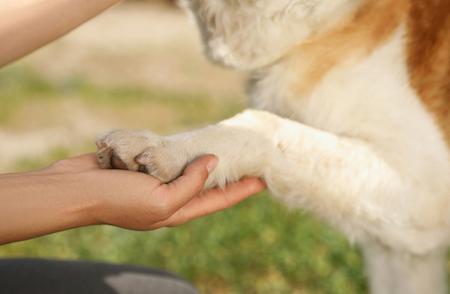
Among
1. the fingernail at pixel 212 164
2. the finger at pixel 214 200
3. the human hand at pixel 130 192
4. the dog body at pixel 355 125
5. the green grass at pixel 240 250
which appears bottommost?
the human hand at pixel 130 192

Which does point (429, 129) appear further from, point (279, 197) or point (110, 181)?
point (110, 181)

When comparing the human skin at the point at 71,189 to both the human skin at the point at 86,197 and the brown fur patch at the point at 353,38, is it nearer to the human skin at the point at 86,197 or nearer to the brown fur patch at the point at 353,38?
the human skin at the point at 86,197

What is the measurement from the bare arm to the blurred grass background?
1.05m

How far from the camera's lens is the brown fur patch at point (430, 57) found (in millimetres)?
2236

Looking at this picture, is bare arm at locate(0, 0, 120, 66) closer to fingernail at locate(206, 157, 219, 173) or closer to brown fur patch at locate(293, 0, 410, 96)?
fingernail at locate(206, 157, 219, 173)

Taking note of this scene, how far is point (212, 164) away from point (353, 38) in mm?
511

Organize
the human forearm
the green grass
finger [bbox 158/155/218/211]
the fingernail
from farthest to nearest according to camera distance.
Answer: the green grass, the fingernail, finger [bbox 158/155/218/211], the human forearm

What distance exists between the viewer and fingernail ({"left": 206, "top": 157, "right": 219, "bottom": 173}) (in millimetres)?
2064

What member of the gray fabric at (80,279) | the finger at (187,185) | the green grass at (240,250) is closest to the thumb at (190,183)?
the finger at (187,185)

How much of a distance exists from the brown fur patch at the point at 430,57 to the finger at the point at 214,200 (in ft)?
1.63

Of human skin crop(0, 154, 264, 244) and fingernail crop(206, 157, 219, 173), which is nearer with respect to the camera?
human skin crop(0, 154, 264, 244)

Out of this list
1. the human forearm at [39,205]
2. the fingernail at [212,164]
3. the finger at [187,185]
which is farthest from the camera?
the fingernail at [212,164]

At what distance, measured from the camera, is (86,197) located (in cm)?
187

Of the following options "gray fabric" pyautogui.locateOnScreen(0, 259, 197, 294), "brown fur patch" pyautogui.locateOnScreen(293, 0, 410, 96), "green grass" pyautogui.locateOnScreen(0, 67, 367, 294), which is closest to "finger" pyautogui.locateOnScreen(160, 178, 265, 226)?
"gray fabric" pyautogui.locateOnScreen(0, 259, 197, 294)
